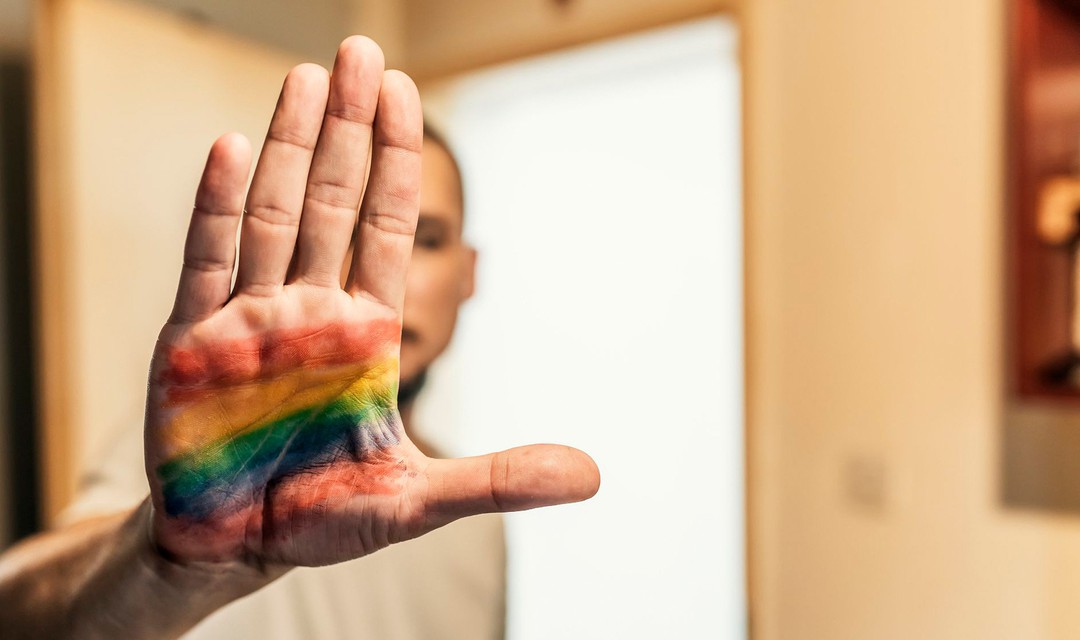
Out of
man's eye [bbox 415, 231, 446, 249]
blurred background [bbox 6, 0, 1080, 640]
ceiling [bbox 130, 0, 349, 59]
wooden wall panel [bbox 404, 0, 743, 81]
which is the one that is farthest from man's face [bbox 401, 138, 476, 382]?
ceiling [bbox 130, 0, 349, 59]

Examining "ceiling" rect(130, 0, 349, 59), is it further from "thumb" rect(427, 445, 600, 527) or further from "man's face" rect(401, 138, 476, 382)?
"thumb" rect(427, 445, 600, 527)

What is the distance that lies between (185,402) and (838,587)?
76 centimetres

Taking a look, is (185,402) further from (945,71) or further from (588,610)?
(945,71)

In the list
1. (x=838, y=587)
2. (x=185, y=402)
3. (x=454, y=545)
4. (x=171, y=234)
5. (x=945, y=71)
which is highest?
(x=945, y=71)

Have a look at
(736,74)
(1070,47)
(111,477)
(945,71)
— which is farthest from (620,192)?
(111,477)

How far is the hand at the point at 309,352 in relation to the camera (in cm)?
30

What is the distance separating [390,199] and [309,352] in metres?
0.08

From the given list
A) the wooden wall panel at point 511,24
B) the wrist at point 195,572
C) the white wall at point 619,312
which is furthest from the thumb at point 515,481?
the wooden wall panel at point 511,24

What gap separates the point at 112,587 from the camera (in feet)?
1.27

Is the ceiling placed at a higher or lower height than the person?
higher

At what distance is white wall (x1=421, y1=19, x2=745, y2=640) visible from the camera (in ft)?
2.40

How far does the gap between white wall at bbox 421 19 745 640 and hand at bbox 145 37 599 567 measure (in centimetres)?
37

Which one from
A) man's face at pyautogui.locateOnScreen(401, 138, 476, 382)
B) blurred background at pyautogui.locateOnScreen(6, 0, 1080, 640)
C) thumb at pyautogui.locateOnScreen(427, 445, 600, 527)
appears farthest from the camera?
blurred background at pyautogui.locateOnScreen(6, 0, 1080, 640)

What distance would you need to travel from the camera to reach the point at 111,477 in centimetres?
62
